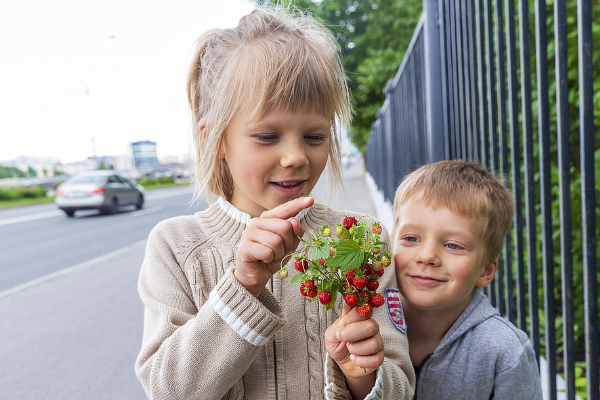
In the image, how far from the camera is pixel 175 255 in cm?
138

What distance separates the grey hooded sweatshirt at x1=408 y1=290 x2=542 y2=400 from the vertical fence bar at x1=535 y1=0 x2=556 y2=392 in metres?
0.40

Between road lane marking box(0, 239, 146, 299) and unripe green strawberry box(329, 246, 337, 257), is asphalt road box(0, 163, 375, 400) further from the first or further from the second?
unripe green strawberry box(329, 246, 337, 257)

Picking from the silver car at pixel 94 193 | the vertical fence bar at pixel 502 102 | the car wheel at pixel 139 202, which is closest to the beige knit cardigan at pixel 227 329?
the vertical fence bar at pixel 502 102

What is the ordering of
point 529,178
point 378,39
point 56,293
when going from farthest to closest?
point 378,39, point 56,293, point 529,178

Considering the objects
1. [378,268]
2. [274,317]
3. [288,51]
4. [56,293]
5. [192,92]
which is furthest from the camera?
[56,293]

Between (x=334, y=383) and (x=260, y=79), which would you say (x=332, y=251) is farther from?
(x=260, y=79)

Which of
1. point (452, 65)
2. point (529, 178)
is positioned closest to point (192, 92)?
point (529, 178)

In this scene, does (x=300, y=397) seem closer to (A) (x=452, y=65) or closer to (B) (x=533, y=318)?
(B) (x=533, y=318)

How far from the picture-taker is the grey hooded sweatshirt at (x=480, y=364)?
4.79 feet

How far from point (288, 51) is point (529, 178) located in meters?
1.10

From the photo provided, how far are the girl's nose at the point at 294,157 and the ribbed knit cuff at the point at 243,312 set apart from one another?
280mm

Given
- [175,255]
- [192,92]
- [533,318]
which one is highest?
[192,92]

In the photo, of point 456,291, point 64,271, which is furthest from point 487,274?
point 64,271

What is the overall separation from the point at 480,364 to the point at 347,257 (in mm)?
778
